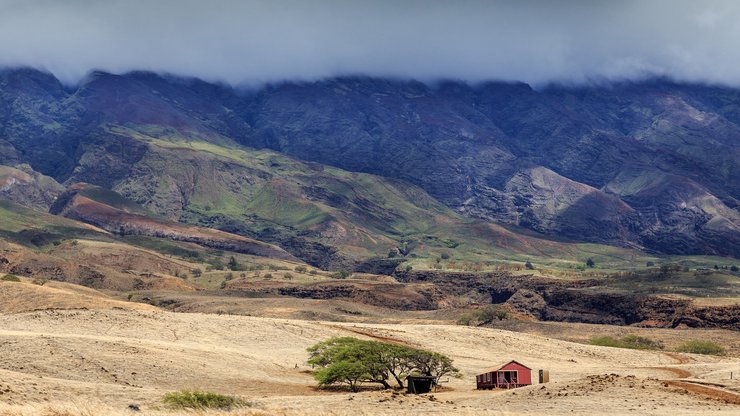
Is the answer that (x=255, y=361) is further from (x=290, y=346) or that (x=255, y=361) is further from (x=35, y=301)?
(x=35, y=301)

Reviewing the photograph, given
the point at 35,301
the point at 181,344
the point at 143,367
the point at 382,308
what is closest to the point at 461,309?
the point at 382,308

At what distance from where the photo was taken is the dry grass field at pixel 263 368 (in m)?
54.2

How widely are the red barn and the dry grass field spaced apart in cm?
197

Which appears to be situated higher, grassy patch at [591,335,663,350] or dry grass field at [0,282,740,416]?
dry grass field at [0,282,740,416]

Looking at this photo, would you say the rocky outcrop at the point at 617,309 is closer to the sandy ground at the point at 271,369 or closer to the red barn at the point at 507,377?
the sandy ground at the point at 271,369

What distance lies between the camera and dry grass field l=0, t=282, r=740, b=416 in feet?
178

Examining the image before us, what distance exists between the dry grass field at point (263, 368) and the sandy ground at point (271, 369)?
0.13 m

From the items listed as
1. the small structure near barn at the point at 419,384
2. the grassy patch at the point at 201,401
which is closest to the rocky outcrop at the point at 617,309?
the small structure near barn at the point at 419,384

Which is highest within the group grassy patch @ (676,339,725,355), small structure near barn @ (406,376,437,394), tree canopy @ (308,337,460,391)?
tree canopy @ (308,337,460,391)

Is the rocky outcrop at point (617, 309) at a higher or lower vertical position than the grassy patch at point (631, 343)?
higher

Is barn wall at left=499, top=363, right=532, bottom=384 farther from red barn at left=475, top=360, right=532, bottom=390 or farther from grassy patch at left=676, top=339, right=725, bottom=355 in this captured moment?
grassy patch at left=676, top=339, right=725, bottom=355

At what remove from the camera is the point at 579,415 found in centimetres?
5206

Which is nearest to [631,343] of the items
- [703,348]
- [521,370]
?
[703,348]

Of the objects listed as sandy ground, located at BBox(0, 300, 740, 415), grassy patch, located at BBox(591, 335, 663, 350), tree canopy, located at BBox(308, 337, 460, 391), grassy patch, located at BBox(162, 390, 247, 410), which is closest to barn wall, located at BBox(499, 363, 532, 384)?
sandy ground, located at BBox(0, 300, 740, 415)
